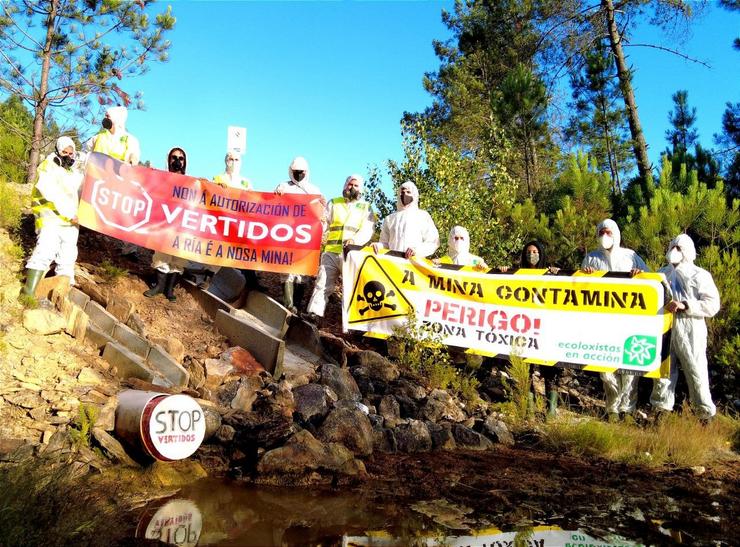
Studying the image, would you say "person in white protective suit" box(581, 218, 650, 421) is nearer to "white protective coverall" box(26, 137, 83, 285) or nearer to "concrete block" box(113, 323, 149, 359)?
"concrete block" box(113, 323, 149, 359)

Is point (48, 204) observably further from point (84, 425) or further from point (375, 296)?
point (375, 296)

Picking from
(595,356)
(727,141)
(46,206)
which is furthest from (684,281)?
(727,141)

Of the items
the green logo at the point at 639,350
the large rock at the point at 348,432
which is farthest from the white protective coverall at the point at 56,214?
the green logo at the point at 639,350

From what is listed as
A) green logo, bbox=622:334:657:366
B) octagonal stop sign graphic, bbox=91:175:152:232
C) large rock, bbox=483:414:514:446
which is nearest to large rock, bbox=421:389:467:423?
large rock, bbox=483:414:514:446

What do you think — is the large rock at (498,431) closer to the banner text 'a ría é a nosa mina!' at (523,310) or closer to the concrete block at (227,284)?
the banner text 'a ría é a nosa mina!' at (523,310)

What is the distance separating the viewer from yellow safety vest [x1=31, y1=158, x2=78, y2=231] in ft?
25.2

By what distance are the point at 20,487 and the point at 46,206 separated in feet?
16.2

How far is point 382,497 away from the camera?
503 cm

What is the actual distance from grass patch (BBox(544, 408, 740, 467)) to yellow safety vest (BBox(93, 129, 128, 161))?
6.48 meters

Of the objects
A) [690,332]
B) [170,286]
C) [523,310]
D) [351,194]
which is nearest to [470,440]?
[523,310]

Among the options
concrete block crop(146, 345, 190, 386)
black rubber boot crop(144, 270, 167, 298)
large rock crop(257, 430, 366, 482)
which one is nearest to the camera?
large rock crop(257, 430, 366, 482)

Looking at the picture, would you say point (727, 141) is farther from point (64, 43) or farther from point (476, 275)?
point (64, 43)

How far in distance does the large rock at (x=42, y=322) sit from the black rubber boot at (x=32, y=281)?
56 cm

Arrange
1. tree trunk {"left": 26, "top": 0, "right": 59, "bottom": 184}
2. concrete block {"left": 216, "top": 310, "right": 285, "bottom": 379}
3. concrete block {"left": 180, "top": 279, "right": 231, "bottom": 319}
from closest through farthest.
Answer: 1. concrete block {"left": 216, "top": 310, "right": 285, "bottom": 379}
2. concrete block {"left": 180, "top": 279, "right": 231, "bottom": 319}
3. tree trunk {"left": 26, "top": 0, "right": 59, "bottom": 184}
